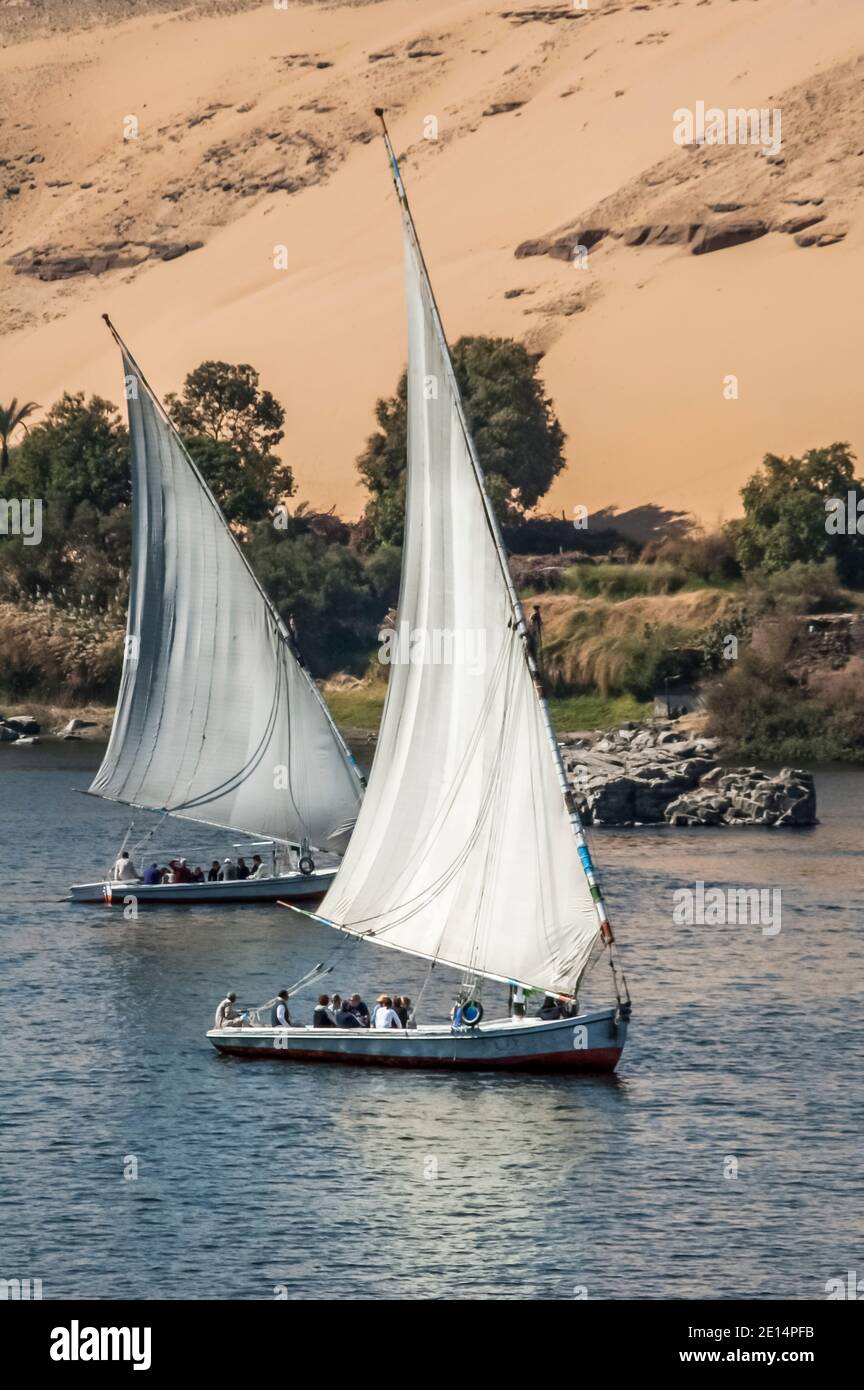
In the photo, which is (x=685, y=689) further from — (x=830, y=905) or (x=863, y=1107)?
(x=863, y=1107)

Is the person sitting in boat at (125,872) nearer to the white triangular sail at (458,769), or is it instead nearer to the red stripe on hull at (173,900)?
the red stripe on hull at (173,900)

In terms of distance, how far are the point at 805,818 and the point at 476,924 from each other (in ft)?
147

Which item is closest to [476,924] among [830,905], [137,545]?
[830,905]

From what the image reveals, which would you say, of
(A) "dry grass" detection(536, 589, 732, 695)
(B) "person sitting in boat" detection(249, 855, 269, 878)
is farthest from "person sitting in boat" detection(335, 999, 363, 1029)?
(A) "dry grass" detection(536, 589, 732, 695)

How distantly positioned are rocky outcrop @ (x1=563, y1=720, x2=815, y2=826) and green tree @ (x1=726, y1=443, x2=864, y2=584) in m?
31.5

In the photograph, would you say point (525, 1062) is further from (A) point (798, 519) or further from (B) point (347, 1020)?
(A) point (798, 519)

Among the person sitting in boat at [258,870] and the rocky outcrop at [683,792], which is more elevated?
the rocky outcrop at [683,792]

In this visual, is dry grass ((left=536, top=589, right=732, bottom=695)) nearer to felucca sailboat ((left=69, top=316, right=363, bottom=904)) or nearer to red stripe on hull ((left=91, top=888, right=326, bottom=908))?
felucca sailboat ((left=69, top=316, right=363, bottom=904))

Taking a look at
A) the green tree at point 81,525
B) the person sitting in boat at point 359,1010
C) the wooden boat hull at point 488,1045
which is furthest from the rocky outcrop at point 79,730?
the wooden boat hull at point 488,1045

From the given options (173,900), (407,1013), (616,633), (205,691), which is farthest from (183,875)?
(616,633)

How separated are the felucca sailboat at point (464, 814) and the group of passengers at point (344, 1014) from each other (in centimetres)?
45

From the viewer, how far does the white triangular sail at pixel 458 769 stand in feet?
168

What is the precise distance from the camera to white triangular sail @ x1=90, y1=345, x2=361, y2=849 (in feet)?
251

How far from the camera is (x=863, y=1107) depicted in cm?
5059
